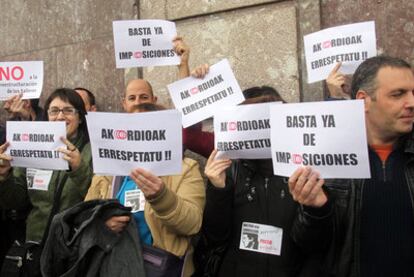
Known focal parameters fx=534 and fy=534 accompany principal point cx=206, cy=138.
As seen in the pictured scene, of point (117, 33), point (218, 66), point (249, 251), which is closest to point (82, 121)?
point (117, 33)

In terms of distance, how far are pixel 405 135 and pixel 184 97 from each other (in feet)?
4.57

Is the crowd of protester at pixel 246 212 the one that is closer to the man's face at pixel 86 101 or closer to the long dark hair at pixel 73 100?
the long dark hair at pixel 73 100

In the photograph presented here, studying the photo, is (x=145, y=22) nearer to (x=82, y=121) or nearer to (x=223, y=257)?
(x=82, y=121)

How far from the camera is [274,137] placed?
233 centimetres

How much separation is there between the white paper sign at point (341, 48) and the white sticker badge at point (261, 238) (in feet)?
3.37

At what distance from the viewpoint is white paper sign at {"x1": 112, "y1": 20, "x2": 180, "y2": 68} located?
3.55 metres

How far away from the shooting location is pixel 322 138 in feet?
7.23

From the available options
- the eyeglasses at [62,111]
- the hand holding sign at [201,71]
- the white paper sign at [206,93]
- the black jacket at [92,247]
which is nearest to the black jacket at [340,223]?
the black jacket at [92,247]

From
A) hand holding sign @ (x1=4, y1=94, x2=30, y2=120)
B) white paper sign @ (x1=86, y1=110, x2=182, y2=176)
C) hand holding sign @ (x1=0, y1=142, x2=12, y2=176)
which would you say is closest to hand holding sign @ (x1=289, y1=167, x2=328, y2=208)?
white paper sign @ (x1=86, y1=110, x2=182, y2=176)

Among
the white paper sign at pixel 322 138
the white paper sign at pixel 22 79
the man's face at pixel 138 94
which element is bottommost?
the white paper sign at pixel 322 138

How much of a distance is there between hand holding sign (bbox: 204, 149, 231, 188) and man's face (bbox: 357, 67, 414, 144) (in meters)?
0.74

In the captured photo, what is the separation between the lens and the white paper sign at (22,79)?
4199 millimetres

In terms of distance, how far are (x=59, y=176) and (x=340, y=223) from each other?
1.82 m

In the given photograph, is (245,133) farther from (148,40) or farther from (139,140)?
(148,40)
